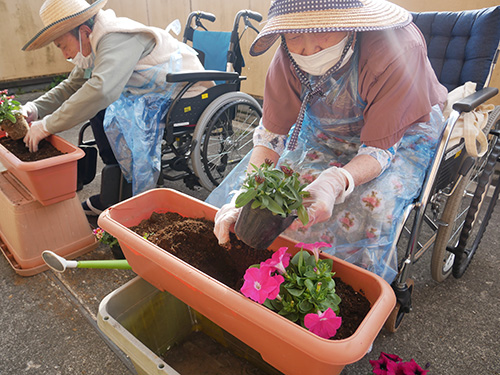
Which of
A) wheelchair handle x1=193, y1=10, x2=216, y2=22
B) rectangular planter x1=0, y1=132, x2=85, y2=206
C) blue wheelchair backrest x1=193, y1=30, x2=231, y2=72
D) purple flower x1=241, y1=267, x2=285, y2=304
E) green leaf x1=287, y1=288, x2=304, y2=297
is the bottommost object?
rectangular planter x1=0, y1=132, x2=85, y2=206

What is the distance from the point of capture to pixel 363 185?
40.8 inches

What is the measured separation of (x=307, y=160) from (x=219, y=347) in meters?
0.71

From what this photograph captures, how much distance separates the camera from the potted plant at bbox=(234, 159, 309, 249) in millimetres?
688

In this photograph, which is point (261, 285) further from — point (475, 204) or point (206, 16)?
point (206, 16)

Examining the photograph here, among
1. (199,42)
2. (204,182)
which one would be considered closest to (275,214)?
(204,182)

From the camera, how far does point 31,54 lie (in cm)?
486

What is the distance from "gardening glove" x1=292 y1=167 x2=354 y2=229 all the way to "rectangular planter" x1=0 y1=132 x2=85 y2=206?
1060 millimetres

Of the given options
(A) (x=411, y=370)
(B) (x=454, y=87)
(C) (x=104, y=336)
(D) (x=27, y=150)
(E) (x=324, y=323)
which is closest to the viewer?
(E) (x=324, y=323)

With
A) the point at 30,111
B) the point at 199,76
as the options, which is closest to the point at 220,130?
the point at 199,76

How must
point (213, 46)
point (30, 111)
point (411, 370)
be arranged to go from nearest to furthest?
point (411, 370)
point (30, 111)
point (213, 46)

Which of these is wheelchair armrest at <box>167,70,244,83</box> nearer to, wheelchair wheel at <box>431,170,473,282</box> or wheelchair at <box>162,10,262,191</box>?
wheelchair at <box>162,10,262,191</box>

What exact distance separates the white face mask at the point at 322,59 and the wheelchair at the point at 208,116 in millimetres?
881

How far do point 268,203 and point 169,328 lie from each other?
68cm

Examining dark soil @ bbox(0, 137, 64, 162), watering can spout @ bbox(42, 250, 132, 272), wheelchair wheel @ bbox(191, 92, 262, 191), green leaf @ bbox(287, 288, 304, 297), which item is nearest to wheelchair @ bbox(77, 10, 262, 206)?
wheelchair wheel @ bbox(191, 92, 262, 191)
